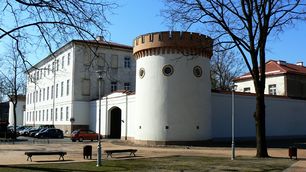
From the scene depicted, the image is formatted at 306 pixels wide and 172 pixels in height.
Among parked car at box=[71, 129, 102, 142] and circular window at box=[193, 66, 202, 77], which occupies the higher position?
circular window at box=[193, 66, 202, 77]

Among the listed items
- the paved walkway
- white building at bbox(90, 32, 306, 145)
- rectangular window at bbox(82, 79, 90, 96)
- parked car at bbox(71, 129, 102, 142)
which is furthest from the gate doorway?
the paved walkway

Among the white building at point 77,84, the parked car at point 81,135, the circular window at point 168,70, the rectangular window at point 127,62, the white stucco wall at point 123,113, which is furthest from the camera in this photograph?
the rectangular window at point 127,62

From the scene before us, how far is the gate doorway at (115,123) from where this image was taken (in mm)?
49969

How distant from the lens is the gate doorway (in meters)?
50.0

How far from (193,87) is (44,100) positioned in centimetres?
4271

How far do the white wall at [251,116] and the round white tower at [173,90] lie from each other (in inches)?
204

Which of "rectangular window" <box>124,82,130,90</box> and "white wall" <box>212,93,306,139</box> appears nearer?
"white wall" <box>212,93,306,139</box>

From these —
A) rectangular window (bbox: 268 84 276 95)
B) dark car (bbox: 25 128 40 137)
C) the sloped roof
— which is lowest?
dark car (bbox: 25 128 40 137)

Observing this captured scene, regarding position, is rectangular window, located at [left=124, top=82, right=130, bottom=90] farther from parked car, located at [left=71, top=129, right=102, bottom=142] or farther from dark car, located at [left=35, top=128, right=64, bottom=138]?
parked car, located at [left=71, top=129, right=102, bottom=142]

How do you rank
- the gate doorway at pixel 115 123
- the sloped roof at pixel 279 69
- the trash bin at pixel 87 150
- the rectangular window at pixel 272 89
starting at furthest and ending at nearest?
the rectangular window at pixel 272 89
the sloped roof at pixel 279 69
the gate doorway at pixel 115 123
the trash bin at pixel 87 150

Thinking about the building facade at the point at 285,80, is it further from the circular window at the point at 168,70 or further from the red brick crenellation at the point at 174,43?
the circular window at the point at 168,70

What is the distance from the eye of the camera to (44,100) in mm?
73500

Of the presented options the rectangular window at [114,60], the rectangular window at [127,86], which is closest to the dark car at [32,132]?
the rectangular window at [127,86]

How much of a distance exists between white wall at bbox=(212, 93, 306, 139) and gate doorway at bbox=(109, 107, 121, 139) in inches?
493
